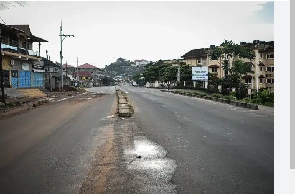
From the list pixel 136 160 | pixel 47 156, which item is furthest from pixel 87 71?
pixel 136 160

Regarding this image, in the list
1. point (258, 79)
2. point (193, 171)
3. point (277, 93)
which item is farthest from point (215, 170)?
point (258, 79)

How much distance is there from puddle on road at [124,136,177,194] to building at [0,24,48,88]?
28.3 meters

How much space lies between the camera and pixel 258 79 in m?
56.8

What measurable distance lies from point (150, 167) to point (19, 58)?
35.4 m

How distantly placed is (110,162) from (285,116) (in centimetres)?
676

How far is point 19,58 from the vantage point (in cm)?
3691

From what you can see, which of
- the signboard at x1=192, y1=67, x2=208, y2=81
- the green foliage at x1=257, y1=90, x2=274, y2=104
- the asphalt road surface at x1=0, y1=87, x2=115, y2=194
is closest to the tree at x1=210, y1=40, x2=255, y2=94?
the signboard at x1=192, y1=67, x2=208, y2=81

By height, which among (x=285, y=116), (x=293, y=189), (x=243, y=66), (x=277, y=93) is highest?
(x=243, y=66)

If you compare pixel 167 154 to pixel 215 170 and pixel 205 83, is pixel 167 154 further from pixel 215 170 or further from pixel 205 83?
pixel 205 83

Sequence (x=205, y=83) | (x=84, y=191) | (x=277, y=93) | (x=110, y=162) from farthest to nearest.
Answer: (x=205, y=83) < (x=277, y=93) < (x=110, y=162) < (x=84, y=191)

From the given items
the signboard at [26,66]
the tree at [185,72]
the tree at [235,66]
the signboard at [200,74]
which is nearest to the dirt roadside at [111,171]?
the signboard at [26,66]

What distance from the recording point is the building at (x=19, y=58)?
33.2 m

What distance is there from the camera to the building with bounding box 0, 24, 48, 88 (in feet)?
109

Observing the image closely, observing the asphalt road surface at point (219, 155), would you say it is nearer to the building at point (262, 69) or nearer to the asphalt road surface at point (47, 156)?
the asphalt road surface at point (47, 156)
